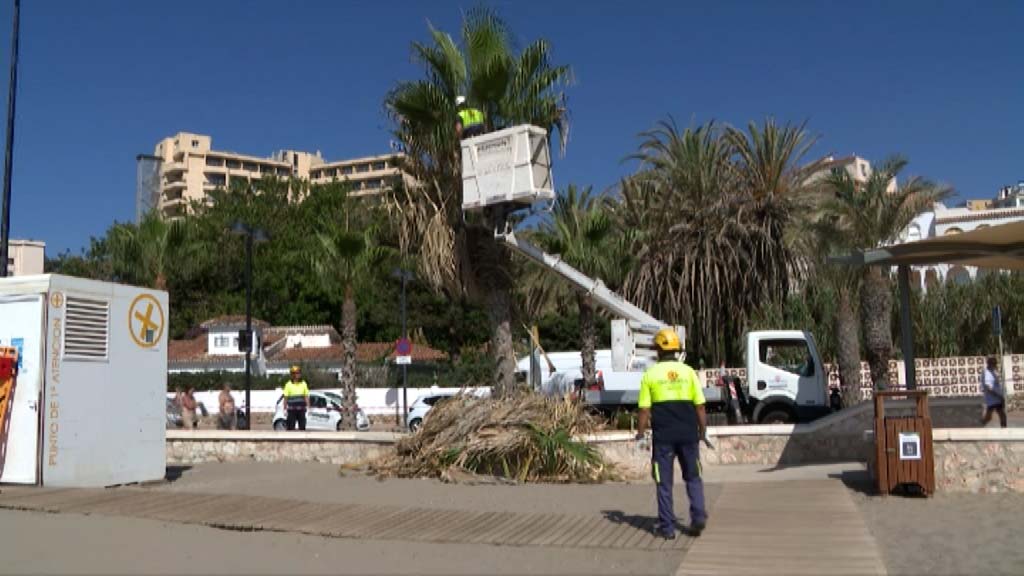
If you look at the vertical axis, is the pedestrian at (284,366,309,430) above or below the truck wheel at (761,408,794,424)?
above

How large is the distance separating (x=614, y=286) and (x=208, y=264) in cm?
3948

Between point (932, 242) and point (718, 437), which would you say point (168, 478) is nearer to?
point (718, 437)

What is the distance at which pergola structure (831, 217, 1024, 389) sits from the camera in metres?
11.6

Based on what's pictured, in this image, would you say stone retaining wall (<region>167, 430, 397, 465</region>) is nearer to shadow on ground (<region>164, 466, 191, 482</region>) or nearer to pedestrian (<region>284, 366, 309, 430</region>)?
shadow on ground (<region>164, 466, 191, 482</region>)

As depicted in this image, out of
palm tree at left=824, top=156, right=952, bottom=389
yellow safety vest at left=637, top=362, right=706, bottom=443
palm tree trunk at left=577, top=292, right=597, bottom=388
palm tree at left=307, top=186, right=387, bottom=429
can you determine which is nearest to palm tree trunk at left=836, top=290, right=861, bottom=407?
palm tree at left=824, top=156, right=952, bottom=389

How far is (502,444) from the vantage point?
39.2 feet

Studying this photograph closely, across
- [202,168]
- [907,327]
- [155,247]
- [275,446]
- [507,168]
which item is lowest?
[275,446]

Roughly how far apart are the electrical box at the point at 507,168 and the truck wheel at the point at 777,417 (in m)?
7.14

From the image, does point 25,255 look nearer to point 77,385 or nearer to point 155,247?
point 155,247

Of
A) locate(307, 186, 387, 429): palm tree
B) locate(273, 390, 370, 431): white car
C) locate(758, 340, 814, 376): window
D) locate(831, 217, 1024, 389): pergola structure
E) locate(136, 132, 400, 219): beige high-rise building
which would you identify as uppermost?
locate(136, 132, 400, 219): beige high-rise building

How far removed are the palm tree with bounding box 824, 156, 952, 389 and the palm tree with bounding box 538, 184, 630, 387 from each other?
19.8 ft

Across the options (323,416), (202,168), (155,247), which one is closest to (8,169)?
(155,247)

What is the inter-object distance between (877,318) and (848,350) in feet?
5.55

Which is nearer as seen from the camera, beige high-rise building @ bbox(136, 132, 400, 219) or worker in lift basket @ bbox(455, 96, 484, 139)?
worker in lift basket @ bbox(455, 96, 484, 139)
